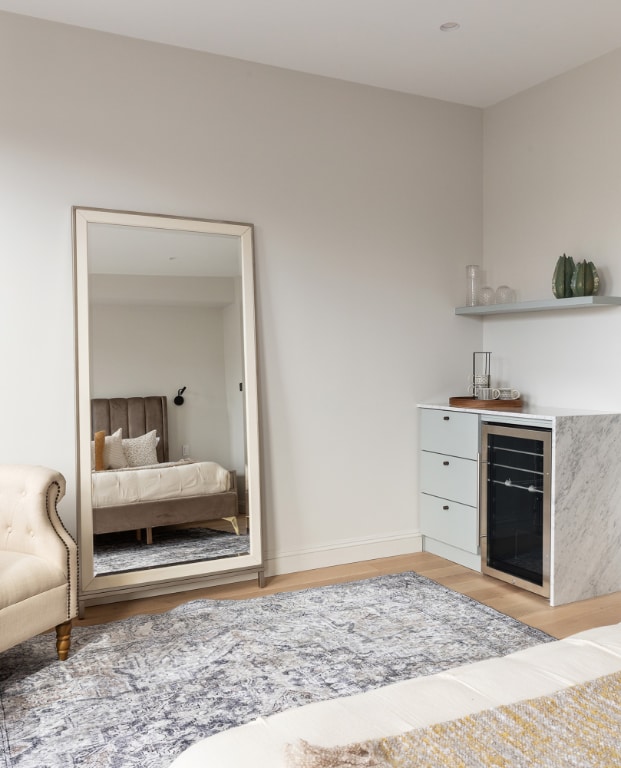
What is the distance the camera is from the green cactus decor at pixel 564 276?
3592mm

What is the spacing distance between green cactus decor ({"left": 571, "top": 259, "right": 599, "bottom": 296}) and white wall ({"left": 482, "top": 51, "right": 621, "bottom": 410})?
0.10 m

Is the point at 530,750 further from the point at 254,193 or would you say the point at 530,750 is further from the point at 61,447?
the point at 254,193

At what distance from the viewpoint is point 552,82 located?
153 inches

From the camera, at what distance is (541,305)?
3688 mm

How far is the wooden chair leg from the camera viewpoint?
104 inches

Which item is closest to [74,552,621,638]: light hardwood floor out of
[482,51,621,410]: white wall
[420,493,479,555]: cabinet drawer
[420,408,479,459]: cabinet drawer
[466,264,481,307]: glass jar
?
[420,493,479,555]: cabinet drawer

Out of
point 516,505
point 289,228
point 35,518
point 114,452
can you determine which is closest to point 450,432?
point 516,505

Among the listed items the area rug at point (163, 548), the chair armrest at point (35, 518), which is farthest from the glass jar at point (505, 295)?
the chair armrest at point (35, 518)

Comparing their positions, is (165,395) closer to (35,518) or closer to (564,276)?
(35,518)

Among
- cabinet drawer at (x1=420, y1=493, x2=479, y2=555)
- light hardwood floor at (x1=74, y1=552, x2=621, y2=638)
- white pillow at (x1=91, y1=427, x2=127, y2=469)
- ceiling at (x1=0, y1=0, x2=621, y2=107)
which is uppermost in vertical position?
ceiling at (x1=0, y1=0, x2=621, y2=107)

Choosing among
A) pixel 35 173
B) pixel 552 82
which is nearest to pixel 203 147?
pixel 35 173

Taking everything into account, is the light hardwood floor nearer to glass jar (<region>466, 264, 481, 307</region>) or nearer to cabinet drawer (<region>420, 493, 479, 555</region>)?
cabinet drawer (<region>420, 493, 479, 555</region>)

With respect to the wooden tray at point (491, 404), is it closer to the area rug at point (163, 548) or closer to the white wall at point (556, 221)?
the white wall at point (556, 221)

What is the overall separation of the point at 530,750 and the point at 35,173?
311cm
